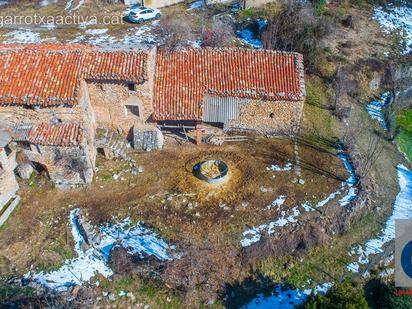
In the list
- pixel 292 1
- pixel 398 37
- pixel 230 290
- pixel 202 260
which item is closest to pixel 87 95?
pixel 202 260

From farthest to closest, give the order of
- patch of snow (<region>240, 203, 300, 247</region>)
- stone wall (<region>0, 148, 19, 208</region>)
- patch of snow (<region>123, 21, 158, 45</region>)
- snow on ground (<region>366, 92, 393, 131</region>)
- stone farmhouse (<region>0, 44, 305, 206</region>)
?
patch of snow (<region>123, 21, 158, 45</region>) → snow on ground (<region>366, 92, 393, 131</region>) → stone farmhouse (<region>0, 44, 305, 206</region>) → stone wall (<region>0, 148, 19, 208</region>) → patch of snow (<region>240, 203, 300, 247</region>)

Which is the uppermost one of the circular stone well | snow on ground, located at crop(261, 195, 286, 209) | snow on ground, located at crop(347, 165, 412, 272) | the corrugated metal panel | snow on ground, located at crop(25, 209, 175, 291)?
the corrugated metal panel

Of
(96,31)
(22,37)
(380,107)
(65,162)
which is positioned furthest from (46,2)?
(380,107)

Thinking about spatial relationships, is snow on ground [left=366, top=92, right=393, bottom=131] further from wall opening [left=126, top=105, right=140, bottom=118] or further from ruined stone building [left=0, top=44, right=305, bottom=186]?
wall opening [left=126, top=105, right=140, bottom=118]

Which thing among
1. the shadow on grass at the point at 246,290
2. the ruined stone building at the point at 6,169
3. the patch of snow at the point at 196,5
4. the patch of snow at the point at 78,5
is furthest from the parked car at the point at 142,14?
the shadow on grass at the point at 246,290

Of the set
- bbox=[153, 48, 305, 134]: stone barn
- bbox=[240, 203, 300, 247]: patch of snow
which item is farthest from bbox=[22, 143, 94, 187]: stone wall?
bbox=[240, 203, 300, 247]: patch of snow

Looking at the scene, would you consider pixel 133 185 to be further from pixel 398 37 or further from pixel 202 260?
pixel 398 37

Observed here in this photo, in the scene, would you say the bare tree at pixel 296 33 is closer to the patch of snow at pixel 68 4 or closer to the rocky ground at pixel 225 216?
the rocky ground at pixel 225 216
